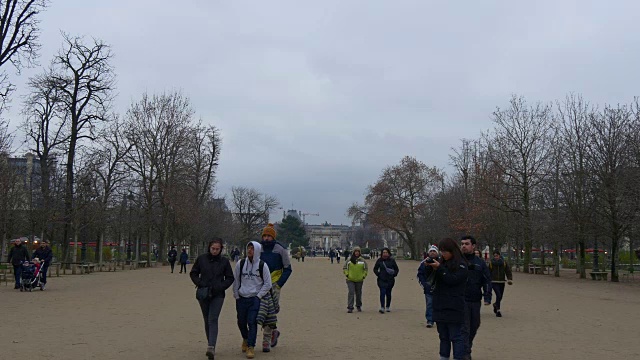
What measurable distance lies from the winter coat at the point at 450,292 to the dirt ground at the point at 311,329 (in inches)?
95.6

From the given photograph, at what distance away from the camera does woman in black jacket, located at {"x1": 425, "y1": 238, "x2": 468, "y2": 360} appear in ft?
24.6

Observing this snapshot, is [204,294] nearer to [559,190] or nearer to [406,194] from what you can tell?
[559,190]

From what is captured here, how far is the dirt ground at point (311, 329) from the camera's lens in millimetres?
10023

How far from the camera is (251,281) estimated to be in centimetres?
956

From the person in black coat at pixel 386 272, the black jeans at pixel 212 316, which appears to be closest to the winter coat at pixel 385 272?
the person in black coat at pixel 386 272

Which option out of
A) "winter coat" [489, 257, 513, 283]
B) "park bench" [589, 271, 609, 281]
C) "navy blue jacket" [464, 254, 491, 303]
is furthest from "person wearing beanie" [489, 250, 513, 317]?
"park bench" [589, 271, 609, 281]

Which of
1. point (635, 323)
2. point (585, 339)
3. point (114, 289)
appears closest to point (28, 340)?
point (585, 339)

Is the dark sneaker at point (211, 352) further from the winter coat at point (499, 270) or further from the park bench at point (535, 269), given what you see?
the park bench at point (535, 269)

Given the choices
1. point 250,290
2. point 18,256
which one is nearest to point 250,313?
point 250,290

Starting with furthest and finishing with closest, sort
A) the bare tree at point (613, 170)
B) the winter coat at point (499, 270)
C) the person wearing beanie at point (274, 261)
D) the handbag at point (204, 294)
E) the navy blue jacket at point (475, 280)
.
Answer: the bare tree at point (613, 170)
the winter coat at point (499, 270)
the person wearing beanie at point (274, 261)
the navy blue jacket at point (475, 280)
the handbag at point (204, 294)

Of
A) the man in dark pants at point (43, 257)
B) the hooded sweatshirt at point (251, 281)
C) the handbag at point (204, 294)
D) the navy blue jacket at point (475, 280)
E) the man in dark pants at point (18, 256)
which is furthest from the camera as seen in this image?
the man in dark pants at point (43, 257)

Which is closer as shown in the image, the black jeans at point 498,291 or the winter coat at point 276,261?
the winter coat at point 276,261

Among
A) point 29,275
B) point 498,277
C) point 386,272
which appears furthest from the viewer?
point 29,275

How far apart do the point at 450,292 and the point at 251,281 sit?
326 centimetres
